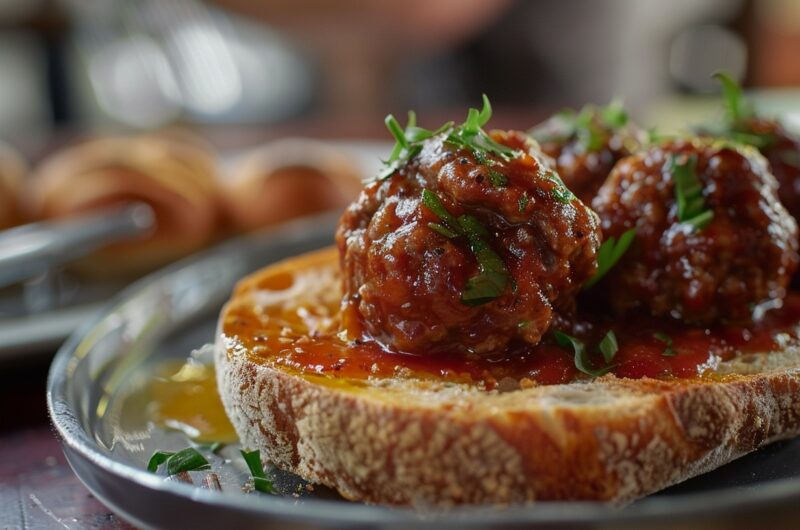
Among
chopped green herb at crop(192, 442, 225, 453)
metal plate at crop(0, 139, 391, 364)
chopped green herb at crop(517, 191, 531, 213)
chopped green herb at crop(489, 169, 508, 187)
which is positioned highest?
chopped green herb at crop(489, 169, 508, 187)

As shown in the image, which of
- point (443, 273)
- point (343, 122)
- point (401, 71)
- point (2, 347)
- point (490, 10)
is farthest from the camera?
point (401, 71)

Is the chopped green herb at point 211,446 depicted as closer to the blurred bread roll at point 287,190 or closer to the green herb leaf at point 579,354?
the green herb leaf at point 579,354

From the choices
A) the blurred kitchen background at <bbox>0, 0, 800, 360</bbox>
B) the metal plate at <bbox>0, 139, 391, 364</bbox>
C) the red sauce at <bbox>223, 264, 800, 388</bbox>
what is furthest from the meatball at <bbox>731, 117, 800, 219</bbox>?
the metal plate at <bbox>0, 139, 391, 364</bbox>

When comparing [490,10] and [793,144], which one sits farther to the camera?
[490,10]

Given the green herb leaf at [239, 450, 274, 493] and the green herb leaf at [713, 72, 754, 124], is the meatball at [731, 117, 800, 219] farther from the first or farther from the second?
the green herb leaf at [239, 450, 274, 493]

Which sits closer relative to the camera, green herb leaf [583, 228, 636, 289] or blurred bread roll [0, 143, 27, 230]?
green herb leaf [583, 228, 636, 289]

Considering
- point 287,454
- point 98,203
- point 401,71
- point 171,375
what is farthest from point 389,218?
A: point 401,71

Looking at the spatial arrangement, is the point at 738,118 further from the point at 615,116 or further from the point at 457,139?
the point at 457,139

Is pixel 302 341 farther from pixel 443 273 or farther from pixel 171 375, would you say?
pixel 171 375
